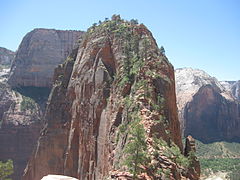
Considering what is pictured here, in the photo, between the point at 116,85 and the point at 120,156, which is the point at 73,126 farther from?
the point at 120,156

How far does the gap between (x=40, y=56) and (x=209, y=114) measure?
88255 millimetres

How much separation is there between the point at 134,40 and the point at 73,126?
1732 cm

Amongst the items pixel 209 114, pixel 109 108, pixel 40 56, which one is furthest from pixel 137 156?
pixel 209 114

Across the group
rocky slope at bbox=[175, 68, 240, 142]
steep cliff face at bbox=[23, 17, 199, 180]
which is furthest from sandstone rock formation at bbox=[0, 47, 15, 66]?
steep cliff face at bbox=[23, 17, 199, 180]

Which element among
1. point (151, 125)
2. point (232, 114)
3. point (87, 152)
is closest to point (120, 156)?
point (151, 125)

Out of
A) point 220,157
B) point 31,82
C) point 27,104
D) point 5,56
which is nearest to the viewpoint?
point 220,157

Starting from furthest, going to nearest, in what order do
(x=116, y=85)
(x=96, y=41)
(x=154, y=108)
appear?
1. (x=96, y=41)
2. (x=116, y=85)
3. (x=154, y=108)

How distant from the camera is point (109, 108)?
3584cm

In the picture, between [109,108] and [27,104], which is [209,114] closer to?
[27,104]

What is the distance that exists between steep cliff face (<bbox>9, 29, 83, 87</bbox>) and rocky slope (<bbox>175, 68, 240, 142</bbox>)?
66.4 meters

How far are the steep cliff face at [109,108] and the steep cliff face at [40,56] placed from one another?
243 ft

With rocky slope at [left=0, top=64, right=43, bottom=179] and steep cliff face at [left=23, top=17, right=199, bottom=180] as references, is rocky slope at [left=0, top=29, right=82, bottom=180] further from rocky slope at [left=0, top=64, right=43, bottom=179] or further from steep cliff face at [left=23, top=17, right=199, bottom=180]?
steep cliff face at [left=23, top=17, right=199, bottom=180]

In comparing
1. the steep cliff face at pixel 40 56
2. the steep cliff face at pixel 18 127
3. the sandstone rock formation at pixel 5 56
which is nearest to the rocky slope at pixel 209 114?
the steep cliff face at pixel 40 56

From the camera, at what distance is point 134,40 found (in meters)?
38.5
